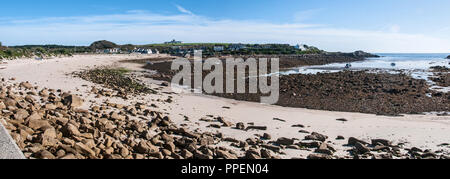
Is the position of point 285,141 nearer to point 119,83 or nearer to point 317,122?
point 317,122

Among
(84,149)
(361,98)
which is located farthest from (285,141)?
(361,98)

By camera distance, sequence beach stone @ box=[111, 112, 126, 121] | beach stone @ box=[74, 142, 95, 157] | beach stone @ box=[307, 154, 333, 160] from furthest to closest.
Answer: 1. beach stone @ box=[111, 112, 126, 121]
2. beach stone @ box=[307, 154, 333, 160]
3. beach stone @ box=[74, 142, 95, 157]

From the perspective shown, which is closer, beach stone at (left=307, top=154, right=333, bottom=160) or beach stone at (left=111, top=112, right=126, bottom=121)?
beach stone at (left=307, top=154, right=333, bottom=160)

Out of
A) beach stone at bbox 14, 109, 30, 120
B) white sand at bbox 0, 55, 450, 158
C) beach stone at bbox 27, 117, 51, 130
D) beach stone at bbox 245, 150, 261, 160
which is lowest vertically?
white sand at bbox 0, 55, 450, 158

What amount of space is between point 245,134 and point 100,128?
14.7ft

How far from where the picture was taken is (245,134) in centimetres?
984

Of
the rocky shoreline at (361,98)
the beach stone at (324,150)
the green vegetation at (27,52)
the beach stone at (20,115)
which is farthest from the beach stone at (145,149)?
the green vegetation at (27,52)

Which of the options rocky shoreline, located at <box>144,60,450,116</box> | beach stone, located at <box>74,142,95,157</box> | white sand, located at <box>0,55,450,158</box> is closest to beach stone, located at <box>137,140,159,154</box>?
beach stone, located at <box>74,142,95,157</box>

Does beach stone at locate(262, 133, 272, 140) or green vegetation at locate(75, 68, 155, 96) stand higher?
green vegetation at locate(75, 68, 155, 96)

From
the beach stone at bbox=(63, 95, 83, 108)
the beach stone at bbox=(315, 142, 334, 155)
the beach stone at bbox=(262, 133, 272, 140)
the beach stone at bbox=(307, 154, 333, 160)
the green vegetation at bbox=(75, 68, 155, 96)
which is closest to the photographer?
the beach stone at bbox=(307, 154, 333, 160)

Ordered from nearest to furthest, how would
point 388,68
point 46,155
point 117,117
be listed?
point 46,155
point 117,117
point 388,68

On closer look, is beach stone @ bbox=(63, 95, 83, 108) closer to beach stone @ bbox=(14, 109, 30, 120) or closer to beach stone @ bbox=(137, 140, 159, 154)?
beach stone @ bbox=(14, 109, 30, 120)

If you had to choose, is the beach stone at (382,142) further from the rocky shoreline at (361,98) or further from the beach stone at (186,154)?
the rocky shoreline at (361,98)
